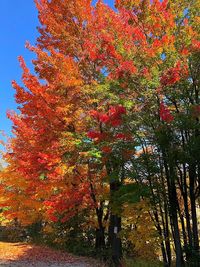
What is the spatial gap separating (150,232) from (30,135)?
697cm

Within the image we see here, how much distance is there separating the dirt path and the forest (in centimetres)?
100

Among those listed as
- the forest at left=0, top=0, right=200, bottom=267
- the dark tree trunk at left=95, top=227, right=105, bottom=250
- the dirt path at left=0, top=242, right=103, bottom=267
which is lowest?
the dirt path at left=0, top=242, right=103, bottom=267

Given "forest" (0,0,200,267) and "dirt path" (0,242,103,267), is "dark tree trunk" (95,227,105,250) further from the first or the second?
"dirt path" (0,242,103,267)

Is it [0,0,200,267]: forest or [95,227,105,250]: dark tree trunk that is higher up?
[0,0,200,267]: forest

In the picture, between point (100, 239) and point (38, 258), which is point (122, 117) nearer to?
point (100, 239)

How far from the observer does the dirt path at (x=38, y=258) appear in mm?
13150

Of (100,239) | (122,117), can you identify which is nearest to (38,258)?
(100,239)

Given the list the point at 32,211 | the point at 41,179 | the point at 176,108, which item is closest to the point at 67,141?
the point at 41,179

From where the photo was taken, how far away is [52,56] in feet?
43.4

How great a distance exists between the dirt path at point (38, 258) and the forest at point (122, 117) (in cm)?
100

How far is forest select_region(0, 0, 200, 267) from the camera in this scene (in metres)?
9.56

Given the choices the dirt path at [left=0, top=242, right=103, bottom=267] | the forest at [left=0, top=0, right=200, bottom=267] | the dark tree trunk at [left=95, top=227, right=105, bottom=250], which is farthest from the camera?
the dark tree trunk at [left=95, top=227, right=105, bottom=250]

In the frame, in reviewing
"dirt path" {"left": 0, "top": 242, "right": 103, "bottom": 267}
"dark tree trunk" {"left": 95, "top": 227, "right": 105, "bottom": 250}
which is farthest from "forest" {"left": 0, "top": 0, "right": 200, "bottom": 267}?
"dirt path" {"left": 0, "top": 242, "right": 103, "bottom": 267}

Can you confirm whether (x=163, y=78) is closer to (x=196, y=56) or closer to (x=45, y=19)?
(x=196, y=56)
